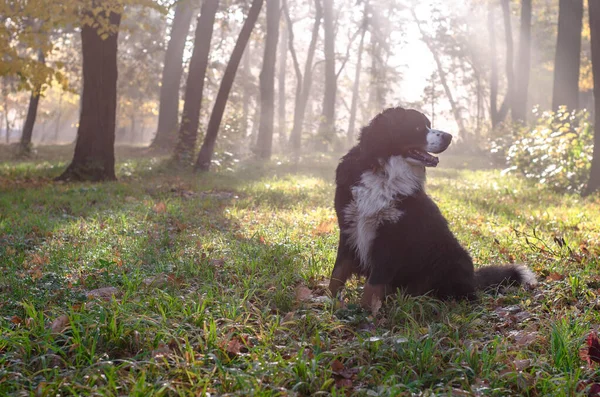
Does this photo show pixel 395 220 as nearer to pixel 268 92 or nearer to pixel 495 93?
pixel 268 92

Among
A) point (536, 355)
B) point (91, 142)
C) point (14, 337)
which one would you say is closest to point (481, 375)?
point (536, 355)

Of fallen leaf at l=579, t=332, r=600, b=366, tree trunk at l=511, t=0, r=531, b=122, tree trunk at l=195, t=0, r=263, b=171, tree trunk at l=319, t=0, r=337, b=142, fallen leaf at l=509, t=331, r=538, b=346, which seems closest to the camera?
fallen leaf at l=579, t=332, r=600, b=366

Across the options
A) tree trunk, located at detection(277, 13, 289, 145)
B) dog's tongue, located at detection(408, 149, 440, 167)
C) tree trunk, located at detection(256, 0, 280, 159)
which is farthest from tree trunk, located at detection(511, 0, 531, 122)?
dog's tongue, located at detection(408, 149, 440, 167)

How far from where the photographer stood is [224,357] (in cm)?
328

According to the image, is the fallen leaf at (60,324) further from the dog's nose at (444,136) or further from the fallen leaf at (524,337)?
the dog's nose at (444,136)

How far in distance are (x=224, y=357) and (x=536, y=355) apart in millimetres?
1772

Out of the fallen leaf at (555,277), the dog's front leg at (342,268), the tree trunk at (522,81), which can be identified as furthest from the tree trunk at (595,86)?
the tree trunk at (522,81)

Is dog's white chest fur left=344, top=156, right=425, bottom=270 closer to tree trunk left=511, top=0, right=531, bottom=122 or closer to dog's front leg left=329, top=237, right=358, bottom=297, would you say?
dog's front leg left=329, top=237, right=358, bottom=297

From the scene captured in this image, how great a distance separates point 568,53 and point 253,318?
596 inches

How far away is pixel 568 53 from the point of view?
16.0 meters

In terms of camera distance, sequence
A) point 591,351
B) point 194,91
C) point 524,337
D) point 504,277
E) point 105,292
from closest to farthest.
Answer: point 591,351
point 524,337
point 105,292
point 504,277
point 194,91

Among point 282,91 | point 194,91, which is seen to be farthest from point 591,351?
point 282,91

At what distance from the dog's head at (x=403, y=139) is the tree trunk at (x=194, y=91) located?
12.1 meters

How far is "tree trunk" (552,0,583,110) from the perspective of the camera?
15750 mm
